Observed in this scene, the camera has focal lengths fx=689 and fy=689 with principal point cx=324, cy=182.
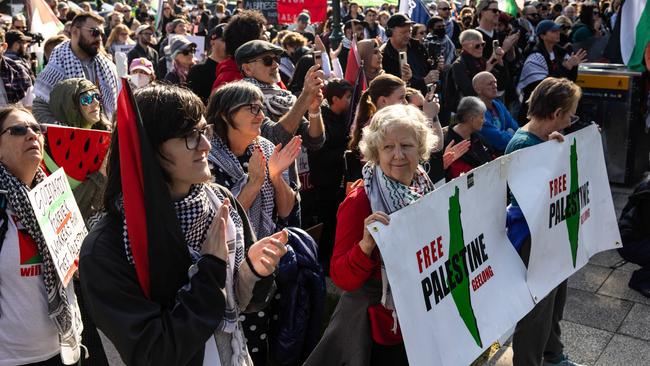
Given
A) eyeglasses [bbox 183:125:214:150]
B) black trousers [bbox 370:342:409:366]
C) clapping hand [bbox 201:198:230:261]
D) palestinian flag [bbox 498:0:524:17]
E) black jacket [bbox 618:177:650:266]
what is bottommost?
black jacket [bbox 618:177:650:266]

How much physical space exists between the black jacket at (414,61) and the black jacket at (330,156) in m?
2.49

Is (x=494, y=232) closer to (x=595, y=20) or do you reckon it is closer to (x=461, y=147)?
(x=461, y=147)

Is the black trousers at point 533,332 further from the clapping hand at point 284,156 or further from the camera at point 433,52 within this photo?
the camera at point 433,52

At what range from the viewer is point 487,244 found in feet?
11.5

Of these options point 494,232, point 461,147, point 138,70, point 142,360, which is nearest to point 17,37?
point 138,70

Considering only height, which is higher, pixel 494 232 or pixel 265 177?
pixel 265 177

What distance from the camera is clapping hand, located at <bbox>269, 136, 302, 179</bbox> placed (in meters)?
3.44

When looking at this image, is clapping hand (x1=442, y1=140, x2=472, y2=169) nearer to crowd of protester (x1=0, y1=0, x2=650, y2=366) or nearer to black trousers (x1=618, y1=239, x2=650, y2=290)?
crowd of protester (x1=0, y1=0, x2=650, y2=366)

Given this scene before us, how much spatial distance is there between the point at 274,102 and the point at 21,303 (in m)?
2.30

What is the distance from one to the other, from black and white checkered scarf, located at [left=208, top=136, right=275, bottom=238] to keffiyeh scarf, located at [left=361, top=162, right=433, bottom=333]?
0.67 metres

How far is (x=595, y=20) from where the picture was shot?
14484 millimetres

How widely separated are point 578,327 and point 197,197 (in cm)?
359

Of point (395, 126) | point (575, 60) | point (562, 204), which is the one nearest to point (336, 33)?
point (575, 60)

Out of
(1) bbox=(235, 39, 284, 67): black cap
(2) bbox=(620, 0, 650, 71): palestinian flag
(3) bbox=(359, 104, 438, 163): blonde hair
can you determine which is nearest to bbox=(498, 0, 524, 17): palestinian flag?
(2) bbox=(620, 0, 650, 71): palestinian flag
